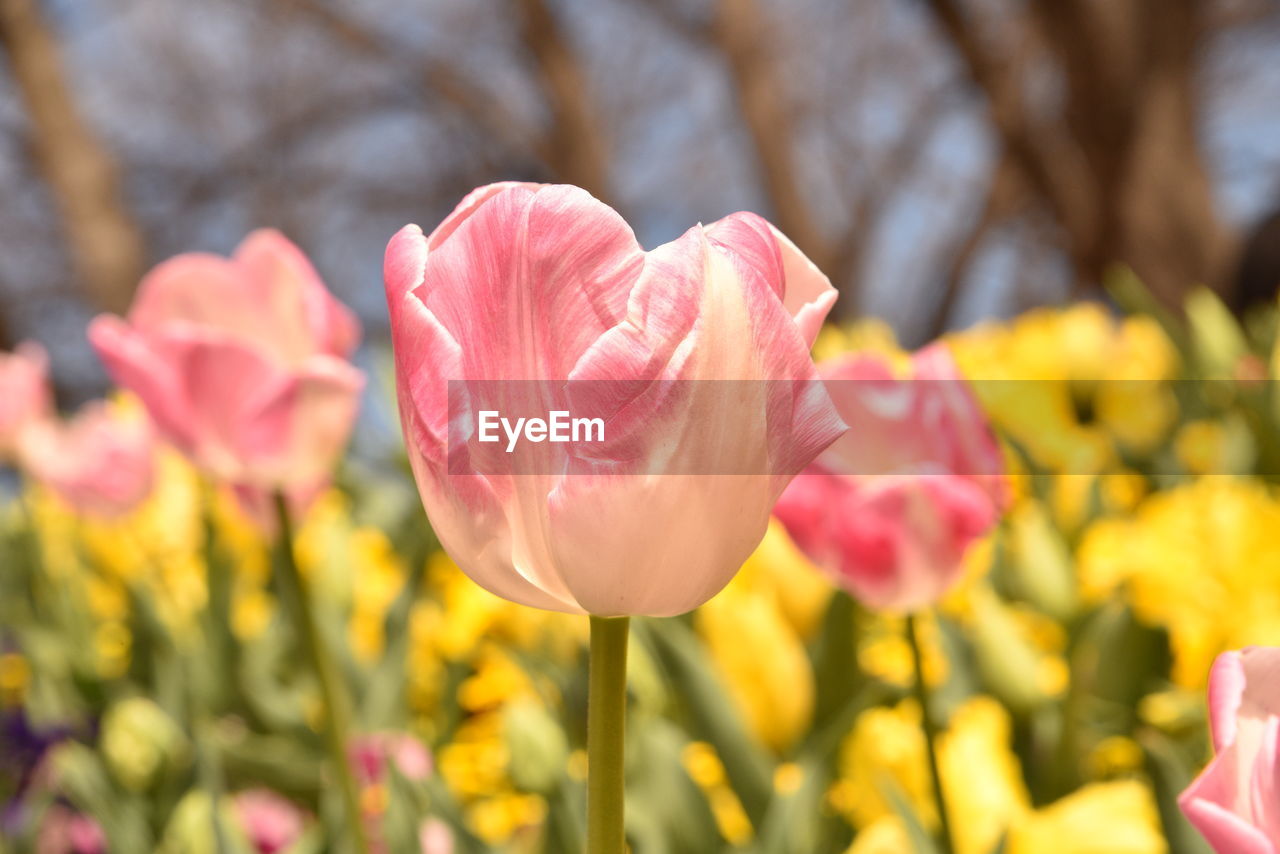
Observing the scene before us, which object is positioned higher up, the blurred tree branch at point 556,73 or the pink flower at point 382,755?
the blurred tree branch at point 556,73

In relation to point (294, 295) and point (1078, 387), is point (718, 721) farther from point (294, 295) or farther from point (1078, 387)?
point (1078, 387)

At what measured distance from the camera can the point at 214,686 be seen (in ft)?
3.18

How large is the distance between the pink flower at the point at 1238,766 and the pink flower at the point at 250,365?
16.7 inches

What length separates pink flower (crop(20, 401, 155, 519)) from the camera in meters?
1.17

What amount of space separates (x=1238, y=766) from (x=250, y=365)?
0.47 m

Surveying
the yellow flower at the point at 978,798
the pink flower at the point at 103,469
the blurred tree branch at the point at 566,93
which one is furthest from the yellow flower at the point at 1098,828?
the blurred tree branch at the point at 566,93

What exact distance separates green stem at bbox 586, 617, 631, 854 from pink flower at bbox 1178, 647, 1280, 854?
0.34 ft

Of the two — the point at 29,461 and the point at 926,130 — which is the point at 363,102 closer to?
the point at 926,130

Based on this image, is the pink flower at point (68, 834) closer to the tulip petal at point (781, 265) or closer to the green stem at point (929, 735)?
the green stem at point (929, 735)

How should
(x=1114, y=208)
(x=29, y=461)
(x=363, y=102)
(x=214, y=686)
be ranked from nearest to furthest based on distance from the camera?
(x=214, y=686) < (x=29, y=461) < (x=1114, y=208) < (x=363, y=102)

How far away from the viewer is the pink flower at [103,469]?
117 centimetres

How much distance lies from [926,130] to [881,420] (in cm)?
708

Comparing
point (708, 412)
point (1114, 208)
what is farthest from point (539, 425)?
point (1114, 208)

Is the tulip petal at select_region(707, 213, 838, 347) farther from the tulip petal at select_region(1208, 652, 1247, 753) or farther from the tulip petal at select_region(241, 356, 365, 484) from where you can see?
the tulip petal at select_region(241, 356, 365, 484)
